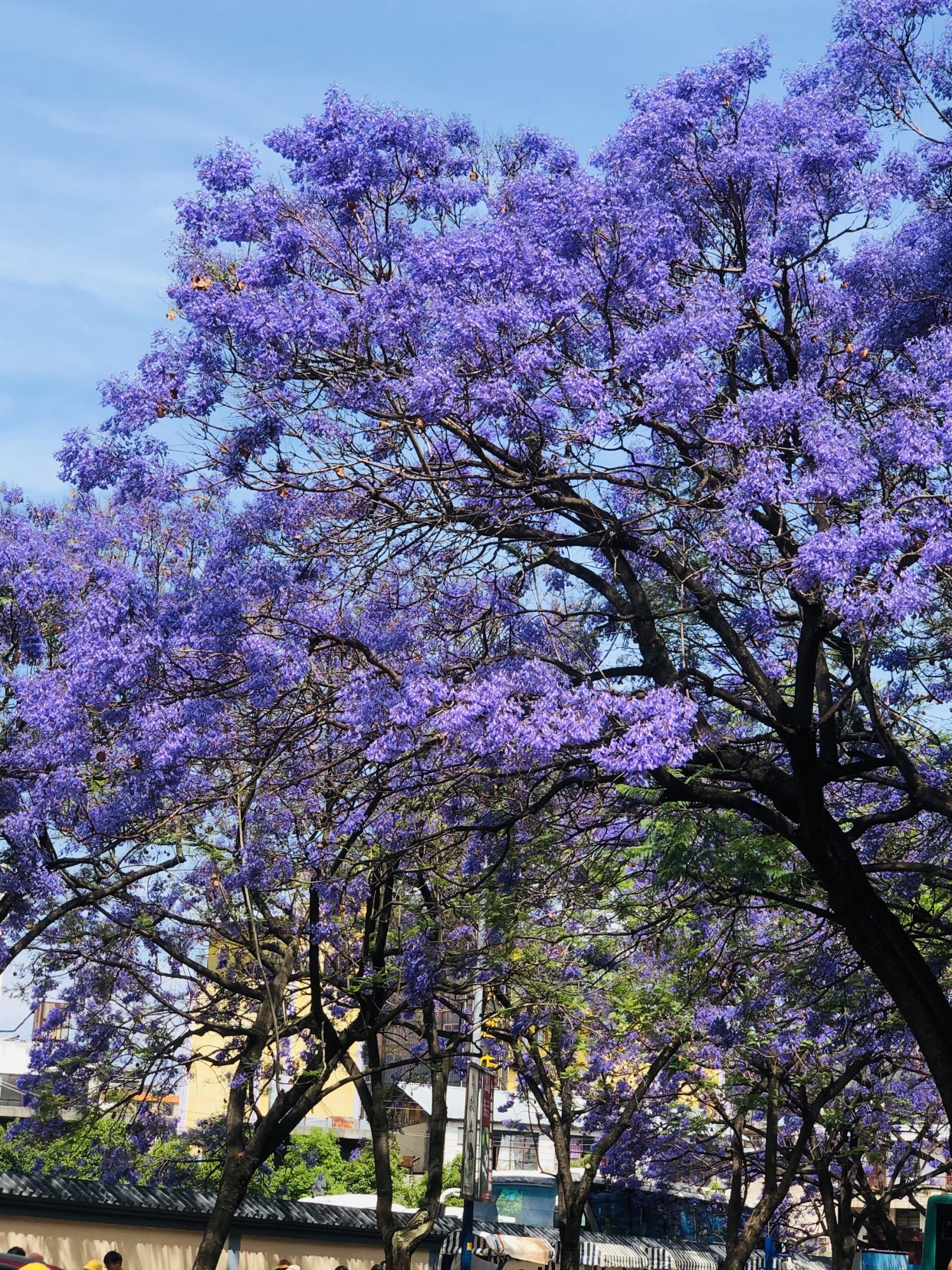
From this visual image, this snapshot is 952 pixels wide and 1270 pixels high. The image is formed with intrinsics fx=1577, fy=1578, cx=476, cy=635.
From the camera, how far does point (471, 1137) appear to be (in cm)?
1463

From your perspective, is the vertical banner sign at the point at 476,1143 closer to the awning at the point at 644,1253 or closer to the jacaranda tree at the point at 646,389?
the jacaranda tree at the point at 646,389

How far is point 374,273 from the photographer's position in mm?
10625

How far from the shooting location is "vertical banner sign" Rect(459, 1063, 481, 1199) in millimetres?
14500

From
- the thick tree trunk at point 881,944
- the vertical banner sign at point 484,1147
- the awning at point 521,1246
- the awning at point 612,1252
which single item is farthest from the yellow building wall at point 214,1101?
the thick tree trunk at point 881,944

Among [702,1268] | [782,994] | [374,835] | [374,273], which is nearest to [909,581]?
[374,273]

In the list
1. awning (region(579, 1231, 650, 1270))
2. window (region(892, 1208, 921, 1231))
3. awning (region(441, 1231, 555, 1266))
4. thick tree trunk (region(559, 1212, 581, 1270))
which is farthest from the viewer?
window (region(892, 1208, 921, 1231))

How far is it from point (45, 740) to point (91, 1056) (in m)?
6.61

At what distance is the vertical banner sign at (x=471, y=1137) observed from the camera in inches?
571

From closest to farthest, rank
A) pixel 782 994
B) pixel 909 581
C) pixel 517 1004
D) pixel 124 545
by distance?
pixel 909 581
pixel 124 545
pixel 517 1004
pixel 782 994

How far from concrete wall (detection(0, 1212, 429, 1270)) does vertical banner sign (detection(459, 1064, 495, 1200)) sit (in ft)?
24.7

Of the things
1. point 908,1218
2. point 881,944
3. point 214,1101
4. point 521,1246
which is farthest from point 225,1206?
Result: point 908,1218

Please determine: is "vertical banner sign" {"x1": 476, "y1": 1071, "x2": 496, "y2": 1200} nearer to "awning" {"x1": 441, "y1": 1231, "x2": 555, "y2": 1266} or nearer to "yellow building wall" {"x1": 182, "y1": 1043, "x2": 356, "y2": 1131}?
"awning" {"x1": 441, "y1": 1231, "x2": 555, "y2": 1266}

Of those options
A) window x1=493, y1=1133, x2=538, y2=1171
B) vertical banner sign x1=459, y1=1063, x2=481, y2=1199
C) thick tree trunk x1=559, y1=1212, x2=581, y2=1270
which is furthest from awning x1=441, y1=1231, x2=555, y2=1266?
window x1=493, y1=1133, x2=538, y2=1171

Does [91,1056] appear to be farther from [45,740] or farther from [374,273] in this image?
[374,273]
